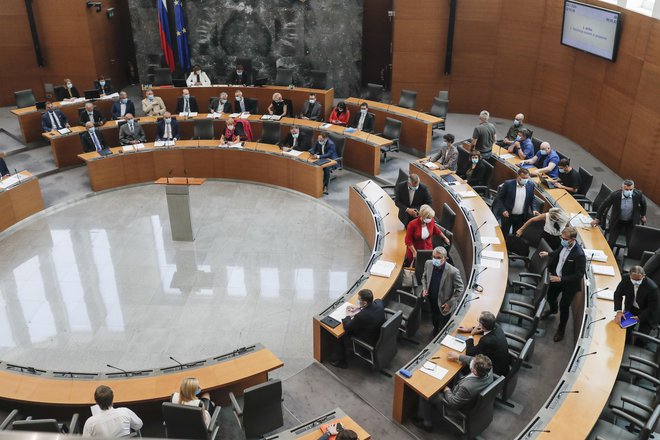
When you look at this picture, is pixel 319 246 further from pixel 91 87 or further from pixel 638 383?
pixel 91 87

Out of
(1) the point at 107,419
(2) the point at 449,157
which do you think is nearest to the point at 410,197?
(2) the point at 449,157

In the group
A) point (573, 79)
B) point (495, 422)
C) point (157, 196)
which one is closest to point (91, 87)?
point (157, 196)

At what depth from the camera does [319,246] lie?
10430 mm

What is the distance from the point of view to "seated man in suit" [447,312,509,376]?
19.9 ft

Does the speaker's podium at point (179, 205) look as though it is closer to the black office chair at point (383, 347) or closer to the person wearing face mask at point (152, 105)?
the person wearing face mask at point (152, 105)

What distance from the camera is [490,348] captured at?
6.07 meters

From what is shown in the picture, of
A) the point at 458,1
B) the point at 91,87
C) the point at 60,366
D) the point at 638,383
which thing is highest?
the point at 458,1

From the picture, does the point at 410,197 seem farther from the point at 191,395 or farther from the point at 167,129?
the point at 167,129

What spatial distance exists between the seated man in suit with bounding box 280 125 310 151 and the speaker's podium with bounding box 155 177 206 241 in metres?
2.97

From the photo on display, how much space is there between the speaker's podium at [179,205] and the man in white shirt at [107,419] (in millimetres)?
5301

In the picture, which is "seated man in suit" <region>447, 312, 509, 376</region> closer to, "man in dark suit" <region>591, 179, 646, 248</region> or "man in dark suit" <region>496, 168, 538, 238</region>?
"man in dark suit" <region>496, 168, 538, 238</region>

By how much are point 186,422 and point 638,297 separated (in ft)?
16.8

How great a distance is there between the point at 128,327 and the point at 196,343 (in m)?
1.10

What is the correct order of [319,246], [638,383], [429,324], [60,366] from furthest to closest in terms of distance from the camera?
[319,246] → [429,324] → [60,366] → [638,383]
